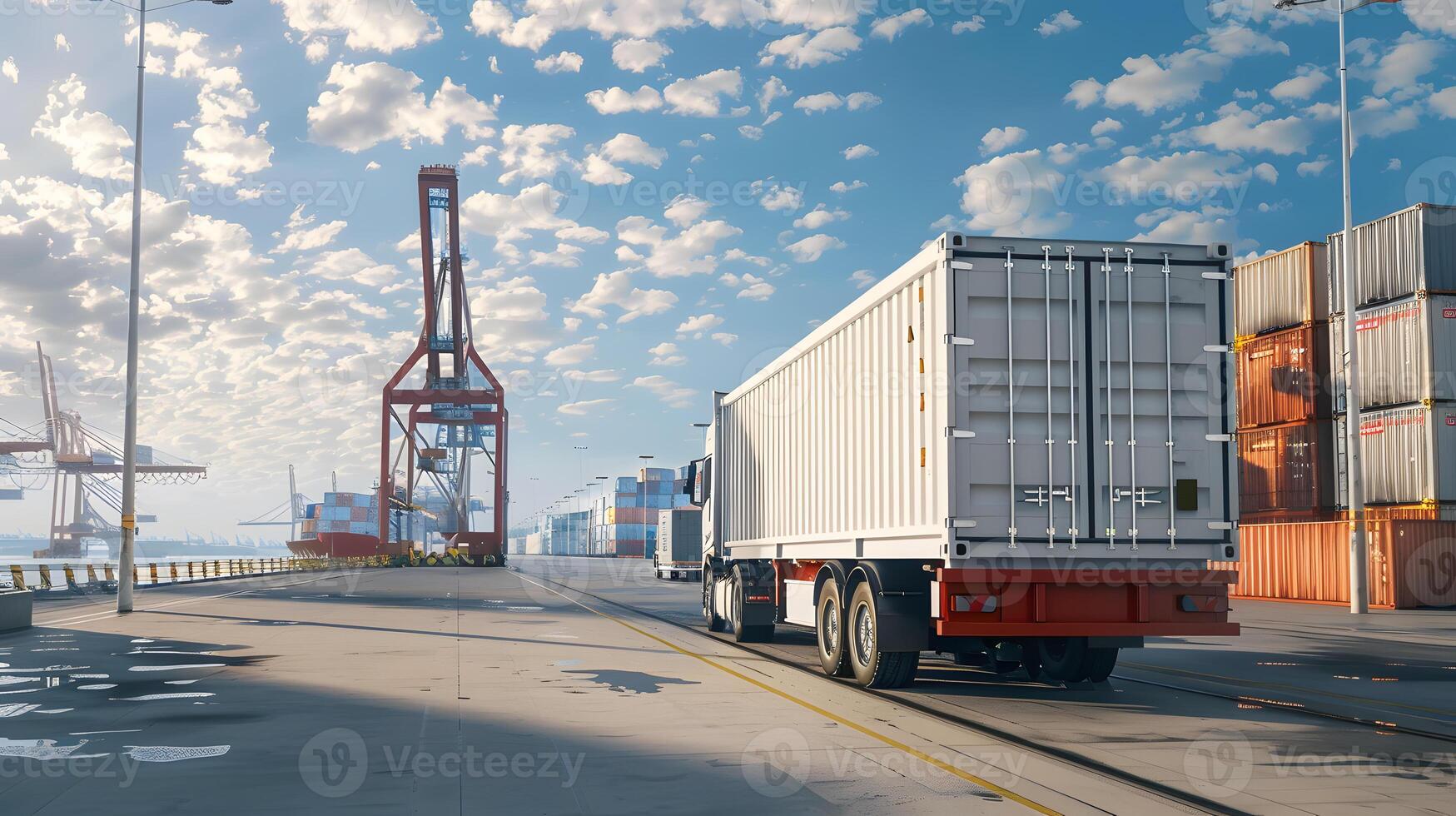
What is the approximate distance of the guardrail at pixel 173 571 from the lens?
3535 centimetres

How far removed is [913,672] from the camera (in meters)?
12.9

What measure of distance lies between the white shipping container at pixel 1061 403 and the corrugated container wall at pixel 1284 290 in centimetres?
2645

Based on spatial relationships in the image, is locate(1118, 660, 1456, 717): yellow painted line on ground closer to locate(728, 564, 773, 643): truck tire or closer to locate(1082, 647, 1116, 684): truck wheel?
locate(1082, 647, 1116, 684): truck wheel

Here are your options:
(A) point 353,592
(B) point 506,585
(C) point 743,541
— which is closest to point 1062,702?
(C) point 743,541

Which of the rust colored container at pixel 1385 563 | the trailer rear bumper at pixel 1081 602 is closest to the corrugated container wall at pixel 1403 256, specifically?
the rust colored container at pixel 1385 563

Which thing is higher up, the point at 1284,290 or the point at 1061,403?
the point at 1284,290

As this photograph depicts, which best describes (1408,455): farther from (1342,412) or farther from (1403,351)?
(1403,351)

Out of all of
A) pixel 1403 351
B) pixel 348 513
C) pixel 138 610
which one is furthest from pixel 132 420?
pixel 348 513

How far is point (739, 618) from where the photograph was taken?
19219mm

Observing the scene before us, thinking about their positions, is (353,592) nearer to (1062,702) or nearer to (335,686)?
(335,686)

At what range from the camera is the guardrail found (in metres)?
35.3

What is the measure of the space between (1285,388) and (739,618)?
25989 mm

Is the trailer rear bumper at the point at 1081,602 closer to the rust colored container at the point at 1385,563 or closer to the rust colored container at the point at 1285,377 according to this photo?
the rust colored container at the point at 1385,563

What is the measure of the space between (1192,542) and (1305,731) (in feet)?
6.55
